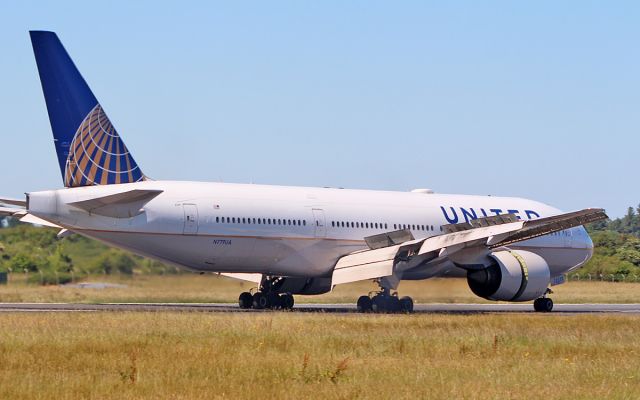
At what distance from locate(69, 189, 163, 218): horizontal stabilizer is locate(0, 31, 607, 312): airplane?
39 millimetres

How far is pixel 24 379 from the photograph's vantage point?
1498 cm

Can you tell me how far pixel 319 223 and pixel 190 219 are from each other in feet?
16.6

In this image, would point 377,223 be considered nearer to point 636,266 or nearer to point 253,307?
point 253,307

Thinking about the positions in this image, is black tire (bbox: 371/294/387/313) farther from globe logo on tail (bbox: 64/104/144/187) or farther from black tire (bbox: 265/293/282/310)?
globe logo on tail (bbox: 64/104/144/187)

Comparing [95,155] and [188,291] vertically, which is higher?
[95,155]

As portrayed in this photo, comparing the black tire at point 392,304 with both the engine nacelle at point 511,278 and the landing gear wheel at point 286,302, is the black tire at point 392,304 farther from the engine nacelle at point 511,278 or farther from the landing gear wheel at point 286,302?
the landing gear wheel at point 286,302

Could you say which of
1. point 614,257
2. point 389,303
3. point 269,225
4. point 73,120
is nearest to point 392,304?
point 389,303

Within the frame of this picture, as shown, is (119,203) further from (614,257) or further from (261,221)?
(614,257)

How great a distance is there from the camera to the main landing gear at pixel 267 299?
3770 centimetres

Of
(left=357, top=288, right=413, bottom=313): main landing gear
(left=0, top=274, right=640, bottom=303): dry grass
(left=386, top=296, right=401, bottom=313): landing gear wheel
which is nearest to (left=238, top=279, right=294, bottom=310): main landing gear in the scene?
(left=0, top=274, right=640, bottom=303): dry grass

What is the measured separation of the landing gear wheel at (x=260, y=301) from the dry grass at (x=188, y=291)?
4.45 feet

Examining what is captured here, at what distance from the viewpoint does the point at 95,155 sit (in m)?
33.2

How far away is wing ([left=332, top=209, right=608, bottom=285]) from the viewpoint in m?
34.0

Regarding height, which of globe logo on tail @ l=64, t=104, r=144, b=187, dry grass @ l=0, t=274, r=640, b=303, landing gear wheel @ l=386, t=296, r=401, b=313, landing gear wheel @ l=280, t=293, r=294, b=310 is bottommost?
landing gear wheel @ l=386, t=296, r=401, b=313
